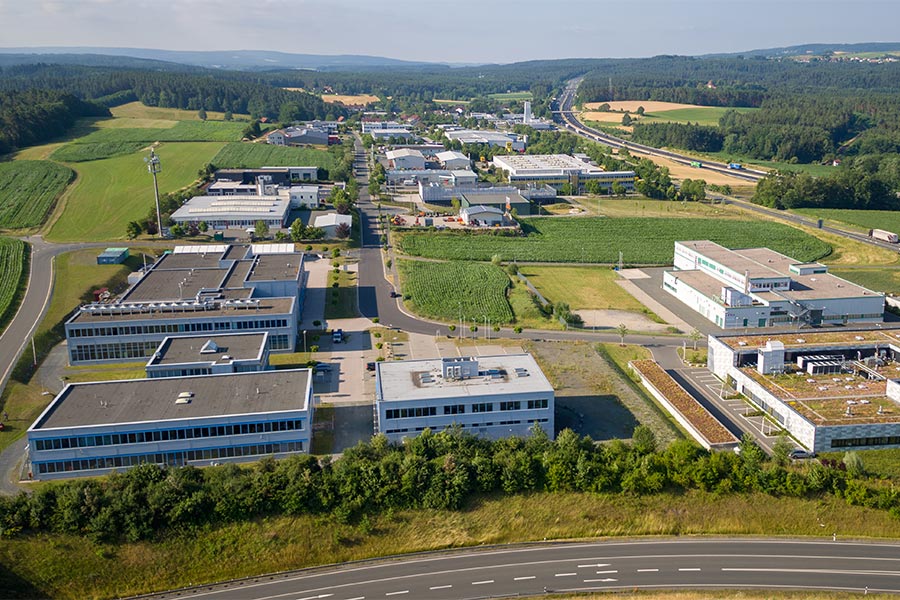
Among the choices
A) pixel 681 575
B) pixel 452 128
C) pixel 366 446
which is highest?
pixel 452 128

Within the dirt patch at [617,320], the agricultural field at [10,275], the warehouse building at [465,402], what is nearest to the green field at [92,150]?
the agricultural field at [10,275]

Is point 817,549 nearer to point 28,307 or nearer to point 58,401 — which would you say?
point 58,401

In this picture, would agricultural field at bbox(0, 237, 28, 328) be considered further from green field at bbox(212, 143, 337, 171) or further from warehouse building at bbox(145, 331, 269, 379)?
green field at bbox(212, 143, 337, 171)

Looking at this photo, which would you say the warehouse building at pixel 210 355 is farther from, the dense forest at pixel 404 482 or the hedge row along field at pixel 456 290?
the hedge row along field at pixel 456 290

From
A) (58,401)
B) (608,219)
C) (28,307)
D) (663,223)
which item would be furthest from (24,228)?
(663,223)

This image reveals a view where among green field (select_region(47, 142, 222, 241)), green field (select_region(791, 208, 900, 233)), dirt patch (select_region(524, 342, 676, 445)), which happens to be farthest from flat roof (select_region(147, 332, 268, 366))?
green field (select_region(791, 208, 900, 233))

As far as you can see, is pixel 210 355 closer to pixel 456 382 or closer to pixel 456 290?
pixel 456 382
